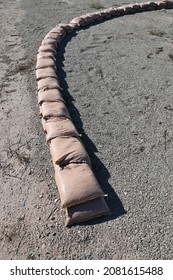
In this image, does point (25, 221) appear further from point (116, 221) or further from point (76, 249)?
point (116, 221)

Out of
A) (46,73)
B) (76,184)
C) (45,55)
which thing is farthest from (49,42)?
(76,184)

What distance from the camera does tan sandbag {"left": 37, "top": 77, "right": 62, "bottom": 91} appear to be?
7742 millimetres

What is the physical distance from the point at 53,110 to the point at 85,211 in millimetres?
2486

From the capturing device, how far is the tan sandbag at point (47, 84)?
774cm

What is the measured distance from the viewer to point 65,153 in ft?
18.7

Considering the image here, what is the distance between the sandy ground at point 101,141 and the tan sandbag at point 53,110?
0.29 meters

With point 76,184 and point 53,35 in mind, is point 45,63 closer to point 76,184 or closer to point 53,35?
point 53,35

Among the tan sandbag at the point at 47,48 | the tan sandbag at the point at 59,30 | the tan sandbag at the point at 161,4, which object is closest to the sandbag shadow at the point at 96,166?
the tan sandbag at the point at 47,48

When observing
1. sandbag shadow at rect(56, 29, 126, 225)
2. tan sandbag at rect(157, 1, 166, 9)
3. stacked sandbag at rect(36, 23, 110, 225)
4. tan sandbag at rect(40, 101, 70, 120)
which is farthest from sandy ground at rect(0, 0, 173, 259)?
tan sandbag at rect(157, 1, 166, 9)

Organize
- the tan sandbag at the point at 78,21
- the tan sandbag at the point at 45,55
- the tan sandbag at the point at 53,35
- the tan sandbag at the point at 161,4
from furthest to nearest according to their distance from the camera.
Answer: the tan sandbag at the point at 161,4, the tan sandbag at the point at 78,21, the tan sandbag at the point at 53,35, the tan sandbag at the point at 45,55

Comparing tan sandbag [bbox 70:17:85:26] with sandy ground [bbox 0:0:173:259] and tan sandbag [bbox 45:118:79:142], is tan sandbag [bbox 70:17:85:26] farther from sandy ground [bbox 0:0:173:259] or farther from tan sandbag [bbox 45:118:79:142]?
tan sandbag [bbox 45:118:79:142]

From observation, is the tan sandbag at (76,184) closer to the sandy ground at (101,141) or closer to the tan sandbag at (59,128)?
the sandy ground at (101,141)

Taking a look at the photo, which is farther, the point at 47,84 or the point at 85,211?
the point at 47,84

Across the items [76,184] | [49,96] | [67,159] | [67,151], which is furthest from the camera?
[49,96]
